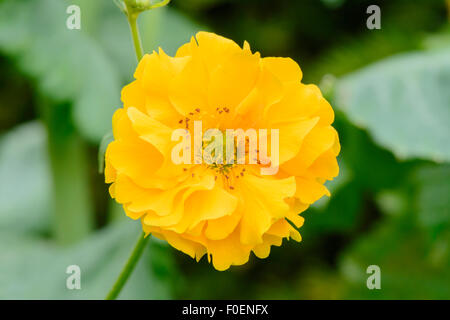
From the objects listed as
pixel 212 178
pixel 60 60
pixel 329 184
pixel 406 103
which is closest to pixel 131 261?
pixel 212 178

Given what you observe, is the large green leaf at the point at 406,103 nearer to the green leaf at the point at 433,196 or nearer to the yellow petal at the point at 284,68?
the green leaf at the point at 433,196

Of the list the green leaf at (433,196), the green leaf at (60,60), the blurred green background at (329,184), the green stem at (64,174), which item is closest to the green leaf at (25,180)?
the blurred green background at (329,184)

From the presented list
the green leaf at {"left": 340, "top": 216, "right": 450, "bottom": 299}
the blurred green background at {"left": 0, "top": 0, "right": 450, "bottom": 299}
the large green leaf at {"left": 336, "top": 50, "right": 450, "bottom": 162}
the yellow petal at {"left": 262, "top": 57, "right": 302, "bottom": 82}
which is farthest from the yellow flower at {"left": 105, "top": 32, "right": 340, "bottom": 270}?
the green leaf at {"left": 340, "top": 216, "right": 450, "bottom": 299}

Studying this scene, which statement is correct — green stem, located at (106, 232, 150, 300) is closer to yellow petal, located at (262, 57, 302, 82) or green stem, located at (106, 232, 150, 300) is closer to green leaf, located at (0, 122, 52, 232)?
yellow petal, located at (262, 57, 302, 82)

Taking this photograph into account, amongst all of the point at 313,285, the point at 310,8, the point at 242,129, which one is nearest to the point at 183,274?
the point at 313,285

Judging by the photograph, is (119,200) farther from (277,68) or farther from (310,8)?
(310,8)

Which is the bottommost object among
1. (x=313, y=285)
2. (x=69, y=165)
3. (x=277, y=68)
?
(x=313, y=285)
